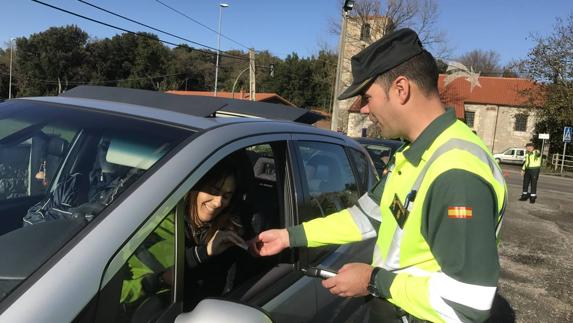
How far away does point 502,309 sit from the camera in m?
4.68

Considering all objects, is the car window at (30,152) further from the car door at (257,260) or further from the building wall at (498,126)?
Result: the building wall at (498,126)

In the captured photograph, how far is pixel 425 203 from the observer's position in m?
1.37

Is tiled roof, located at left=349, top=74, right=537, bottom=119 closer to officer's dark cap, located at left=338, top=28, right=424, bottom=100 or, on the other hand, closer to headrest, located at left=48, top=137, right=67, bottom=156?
officer's dark cap, located at left=338, top=28, right=424, bottom=100

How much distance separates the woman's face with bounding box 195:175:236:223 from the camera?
1988 millimetres

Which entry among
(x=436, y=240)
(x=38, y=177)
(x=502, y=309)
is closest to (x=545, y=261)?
(x=502, y=309)

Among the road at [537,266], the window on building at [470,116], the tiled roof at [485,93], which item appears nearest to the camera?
the road at [537,266]

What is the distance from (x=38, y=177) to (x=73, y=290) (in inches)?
42.1

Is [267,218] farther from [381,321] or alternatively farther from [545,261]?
[545,261]

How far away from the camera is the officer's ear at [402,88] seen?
152 centimetres

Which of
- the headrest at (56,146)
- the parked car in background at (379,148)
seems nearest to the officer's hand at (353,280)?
the headrest at (56,146)

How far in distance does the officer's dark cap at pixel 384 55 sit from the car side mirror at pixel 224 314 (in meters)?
0.81

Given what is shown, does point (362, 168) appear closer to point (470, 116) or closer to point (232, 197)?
point (232, 197)

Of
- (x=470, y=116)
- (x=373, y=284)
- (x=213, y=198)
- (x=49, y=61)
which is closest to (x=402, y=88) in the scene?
(x=373, y=284)

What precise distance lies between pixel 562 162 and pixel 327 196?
33727mm
